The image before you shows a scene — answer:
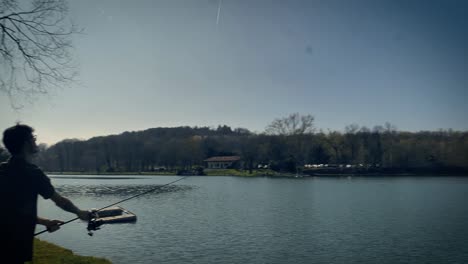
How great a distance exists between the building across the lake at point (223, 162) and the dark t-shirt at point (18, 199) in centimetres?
14621

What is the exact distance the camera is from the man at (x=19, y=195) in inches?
178

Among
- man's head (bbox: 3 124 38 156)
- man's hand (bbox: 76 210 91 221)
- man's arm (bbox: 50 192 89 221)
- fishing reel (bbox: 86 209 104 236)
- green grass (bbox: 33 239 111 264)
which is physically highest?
man's head (bbox: 3 124 38 156)

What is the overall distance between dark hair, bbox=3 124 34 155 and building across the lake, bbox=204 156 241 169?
480 feet

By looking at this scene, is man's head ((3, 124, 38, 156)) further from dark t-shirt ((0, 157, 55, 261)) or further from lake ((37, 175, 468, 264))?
lake ((37, 175, 468, 264))

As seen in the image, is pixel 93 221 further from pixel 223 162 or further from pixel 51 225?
pixel 223 162

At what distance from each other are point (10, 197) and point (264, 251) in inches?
642

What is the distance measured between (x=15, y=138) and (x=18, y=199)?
2.56 feet

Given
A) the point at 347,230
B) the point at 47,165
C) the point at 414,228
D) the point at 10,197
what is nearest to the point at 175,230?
the point at 347,230

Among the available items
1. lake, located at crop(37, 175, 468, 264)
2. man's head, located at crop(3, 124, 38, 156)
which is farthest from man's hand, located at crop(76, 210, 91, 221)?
lake, located at crop(37, 175, 468, 264)

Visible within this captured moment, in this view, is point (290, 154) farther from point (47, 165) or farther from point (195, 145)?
point (47, 165)

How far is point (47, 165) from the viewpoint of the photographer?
182000mm

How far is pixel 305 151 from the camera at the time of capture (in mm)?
128000

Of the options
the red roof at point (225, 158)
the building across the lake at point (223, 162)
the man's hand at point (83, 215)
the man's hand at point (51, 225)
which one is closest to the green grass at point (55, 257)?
the man's hand at point (51, 225)

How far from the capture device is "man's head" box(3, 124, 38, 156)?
4668 millimetres
